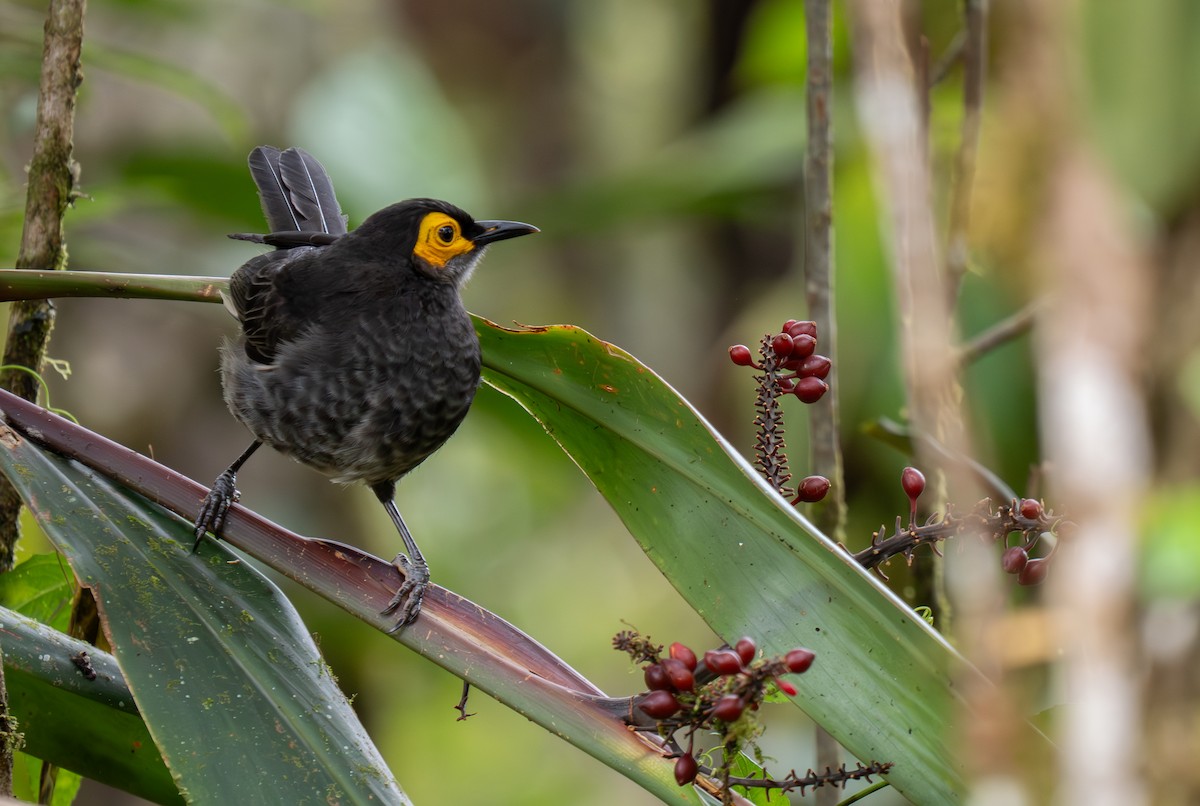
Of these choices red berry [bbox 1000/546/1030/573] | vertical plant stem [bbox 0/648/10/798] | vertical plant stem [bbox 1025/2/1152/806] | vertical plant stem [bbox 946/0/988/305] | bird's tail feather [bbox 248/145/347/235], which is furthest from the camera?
bird's tail feather [bbox 248/145/347/235]

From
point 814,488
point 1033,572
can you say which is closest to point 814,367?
point 814,488

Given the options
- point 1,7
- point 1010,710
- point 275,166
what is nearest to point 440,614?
point 1010,710

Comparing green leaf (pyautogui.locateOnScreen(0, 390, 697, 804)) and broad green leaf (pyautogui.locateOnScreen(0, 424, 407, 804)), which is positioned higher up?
green leaf (pyautogui.locateOnScreen(0, 390, 697, 804))

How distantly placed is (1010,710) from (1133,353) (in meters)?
0.50

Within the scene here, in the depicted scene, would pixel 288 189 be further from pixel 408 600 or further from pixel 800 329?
pixel 800 329

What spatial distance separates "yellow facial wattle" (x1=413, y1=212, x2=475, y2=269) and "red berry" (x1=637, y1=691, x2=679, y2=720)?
5.25 feet

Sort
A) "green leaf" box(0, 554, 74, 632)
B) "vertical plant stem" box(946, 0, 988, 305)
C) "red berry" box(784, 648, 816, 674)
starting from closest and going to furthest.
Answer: "red berry" box(784, 648, 816, 674), "green leaf" box(0, 554, 74, 632), "vertical plant stem" box(946, 0, 988, 305)

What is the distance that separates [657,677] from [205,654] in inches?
26.8

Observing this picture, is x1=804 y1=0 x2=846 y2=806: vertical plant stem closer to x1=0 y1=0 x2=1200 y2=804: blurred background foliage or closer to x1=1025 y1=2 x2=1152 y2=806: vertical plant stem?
x1=0 y1=0 x2=1200 y2=804: blurred background foliage

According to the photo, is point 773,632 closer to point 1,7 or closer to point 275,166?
point 275,166

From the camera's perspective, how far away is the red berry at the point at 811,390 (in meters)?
1.62

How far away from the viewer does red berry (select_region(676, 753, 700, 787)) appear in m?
1.35

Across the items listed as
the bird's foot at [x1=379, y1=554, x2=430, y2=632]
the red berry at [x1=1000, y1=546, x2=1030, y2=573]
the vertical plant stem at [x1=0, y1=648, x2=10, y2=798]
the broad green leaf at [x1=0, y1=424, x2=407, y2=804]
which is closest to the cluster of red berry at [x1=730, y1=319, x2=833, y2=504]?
the red berry at [x1=1000, y1=546, x2=1030, y2=573]

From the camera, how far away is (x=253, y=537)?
69.8 inches
